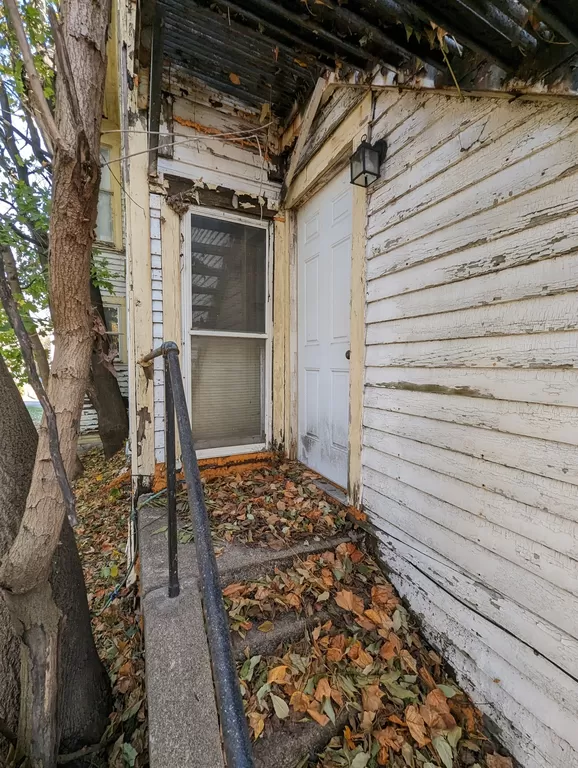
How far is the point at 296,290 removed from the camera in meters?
2.96

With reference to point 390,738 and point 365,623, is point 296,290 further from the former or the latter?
point 390,738

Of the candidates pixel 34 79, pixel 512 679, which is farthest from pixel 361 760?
pixel 34 79

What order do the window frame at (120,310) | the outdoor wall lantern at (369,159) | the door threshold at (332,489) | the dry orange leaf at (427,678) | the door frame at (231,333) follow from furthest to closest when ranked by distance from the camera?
the window frame at (120,310), the door frame at (231,333), the door threshold at (332,489), the outdoor wall lantern at (369,159), the dry orange leaf at (427,678)

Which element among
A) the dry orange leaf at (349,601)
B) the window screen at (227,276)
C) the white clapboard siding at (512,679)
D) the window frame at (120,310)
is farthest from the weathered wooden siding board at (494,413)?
the window frame at (120,310)

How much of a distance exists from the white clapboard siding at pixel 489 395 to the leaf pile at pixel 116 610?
4.69ft

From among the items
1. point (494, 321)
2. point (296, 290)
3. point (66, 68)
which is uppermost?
point (66, 68)

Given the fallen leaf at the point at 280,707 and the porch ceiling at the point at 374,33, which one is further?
the fallen leaf at the point at 280,707

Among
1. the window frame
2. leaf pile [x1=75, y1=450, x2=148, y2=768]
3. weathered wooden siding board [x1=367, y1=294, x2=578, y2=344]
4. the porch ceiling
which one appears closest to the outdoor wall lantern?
the porch ceiling

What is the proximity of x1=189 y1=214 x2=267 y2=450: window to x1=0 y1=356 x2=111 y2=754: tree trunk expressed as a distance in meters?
1.21

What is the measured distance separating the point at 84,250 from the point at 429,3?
4.46 feet

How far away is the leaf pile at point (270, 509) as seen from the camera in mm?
1956

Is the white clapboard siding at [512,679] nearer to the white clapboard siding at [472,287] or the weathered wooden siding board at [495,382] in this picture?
the weathered wooden siding board at [495,382]

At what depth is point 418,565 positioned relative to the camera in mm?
1647

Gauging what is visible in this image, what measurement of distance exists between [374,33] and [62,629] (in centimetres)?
276
